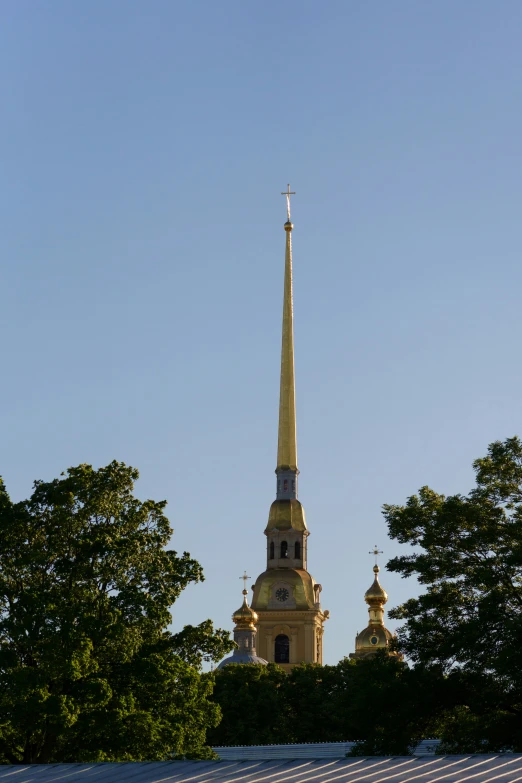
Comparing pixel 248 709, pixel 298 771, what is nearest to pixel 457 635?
pixel 298 771

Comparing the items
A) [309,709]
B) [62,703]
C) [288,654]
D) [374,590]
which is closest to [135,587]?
[62,703]

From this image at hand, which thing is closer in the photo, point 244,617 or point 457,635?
point 457,635

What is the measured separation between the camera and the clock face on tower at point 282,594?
135500mm

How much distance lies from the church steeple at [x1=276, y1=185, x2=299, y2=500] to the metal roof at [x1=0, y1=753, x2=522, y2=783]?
114361mm

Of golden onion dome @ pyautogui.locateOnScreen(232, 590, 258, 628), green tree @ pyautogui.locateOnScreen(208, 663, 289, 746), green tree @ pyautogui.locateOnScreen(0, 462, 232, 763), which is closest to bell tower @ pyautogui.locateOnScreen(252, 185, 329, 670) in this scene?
golden onion dome @ pyautogui.locateOnScreen(232, 590, 258, 628)

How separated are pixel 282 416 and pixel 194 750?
10031 cm

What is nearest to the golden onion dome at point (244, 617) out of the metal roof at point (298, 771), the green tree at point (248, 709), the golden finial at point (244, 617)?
the golden finial at point (244, 617)

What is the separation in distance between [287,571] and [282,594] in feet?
7.56

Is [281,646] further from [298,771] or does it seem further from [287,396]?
[298,771]

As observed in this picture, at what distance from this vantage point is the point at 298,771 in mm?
23328

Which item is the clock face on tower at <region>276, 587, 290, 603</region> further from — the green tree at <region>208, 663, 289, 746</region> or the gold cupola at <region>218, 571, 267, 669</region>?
the green tree at <region>208, 663, 289, 746</region>

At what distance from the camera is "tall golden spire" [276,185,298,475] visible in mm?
141250

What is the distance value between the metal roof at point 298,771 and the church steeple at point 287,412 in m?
114

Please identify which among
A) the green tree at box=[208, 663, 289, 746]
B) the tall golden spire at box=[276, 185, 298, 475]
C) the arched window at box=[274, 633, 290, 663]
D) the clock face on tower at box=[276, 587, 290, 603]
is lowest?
the green tree at box=[208, 663, 289, 746]
